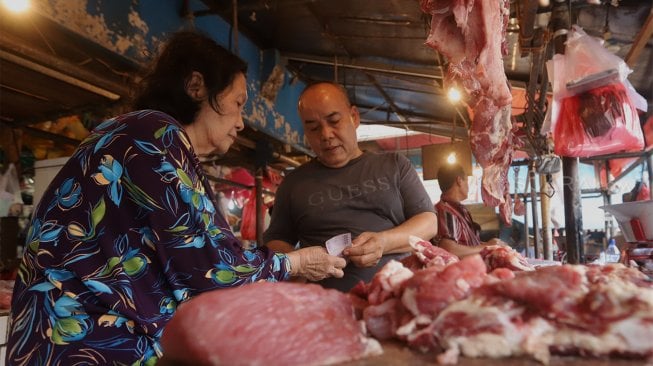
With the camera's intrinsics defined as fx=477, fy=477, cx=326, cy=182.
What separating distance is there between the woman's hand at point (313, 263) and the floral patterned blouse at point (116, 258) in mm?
390

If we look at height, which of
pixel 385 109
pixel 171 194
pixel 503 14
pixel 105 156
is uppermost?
pixel 385 109

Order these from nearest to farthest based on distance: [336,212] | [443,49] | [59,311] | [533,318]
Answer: [533,318], [59,311], [443,49], [336,212]

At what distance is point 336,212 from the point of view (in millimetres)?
3293

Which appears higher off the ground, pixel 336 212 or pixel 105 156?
pixel 105 156

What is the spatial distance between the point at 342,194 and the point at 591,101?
207cm

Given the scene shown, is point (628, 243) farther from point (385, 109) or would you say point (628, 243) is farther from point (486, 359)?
point (385, 109)

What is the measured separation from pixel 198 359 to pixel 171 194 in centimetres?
76

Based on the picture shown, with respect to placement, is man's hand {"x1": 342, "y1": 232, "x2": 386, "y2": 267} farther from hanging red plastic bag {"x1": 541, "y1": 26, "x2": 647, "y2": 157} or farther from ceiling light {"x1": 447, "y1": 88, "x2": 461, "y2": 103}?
hanging red plastic bag {"x1": 541, "y1": 26, "x2": 647, "y2": 157}

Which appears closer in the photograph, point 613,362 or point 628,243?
point 613,362

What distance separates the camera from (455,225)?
488 cm

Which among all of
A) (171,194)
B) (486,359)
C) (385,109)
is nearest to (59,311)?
(171,194)

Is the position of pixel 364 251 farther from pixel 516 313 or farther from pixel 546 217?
pixel 546 217

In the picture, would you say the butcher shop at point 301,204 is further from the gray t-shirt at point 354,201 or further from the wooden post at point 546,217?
the wooden post at point 546,217

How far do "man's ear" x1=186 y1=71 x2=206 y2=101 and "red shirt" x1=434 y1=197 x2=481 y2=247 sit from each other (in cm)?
325
